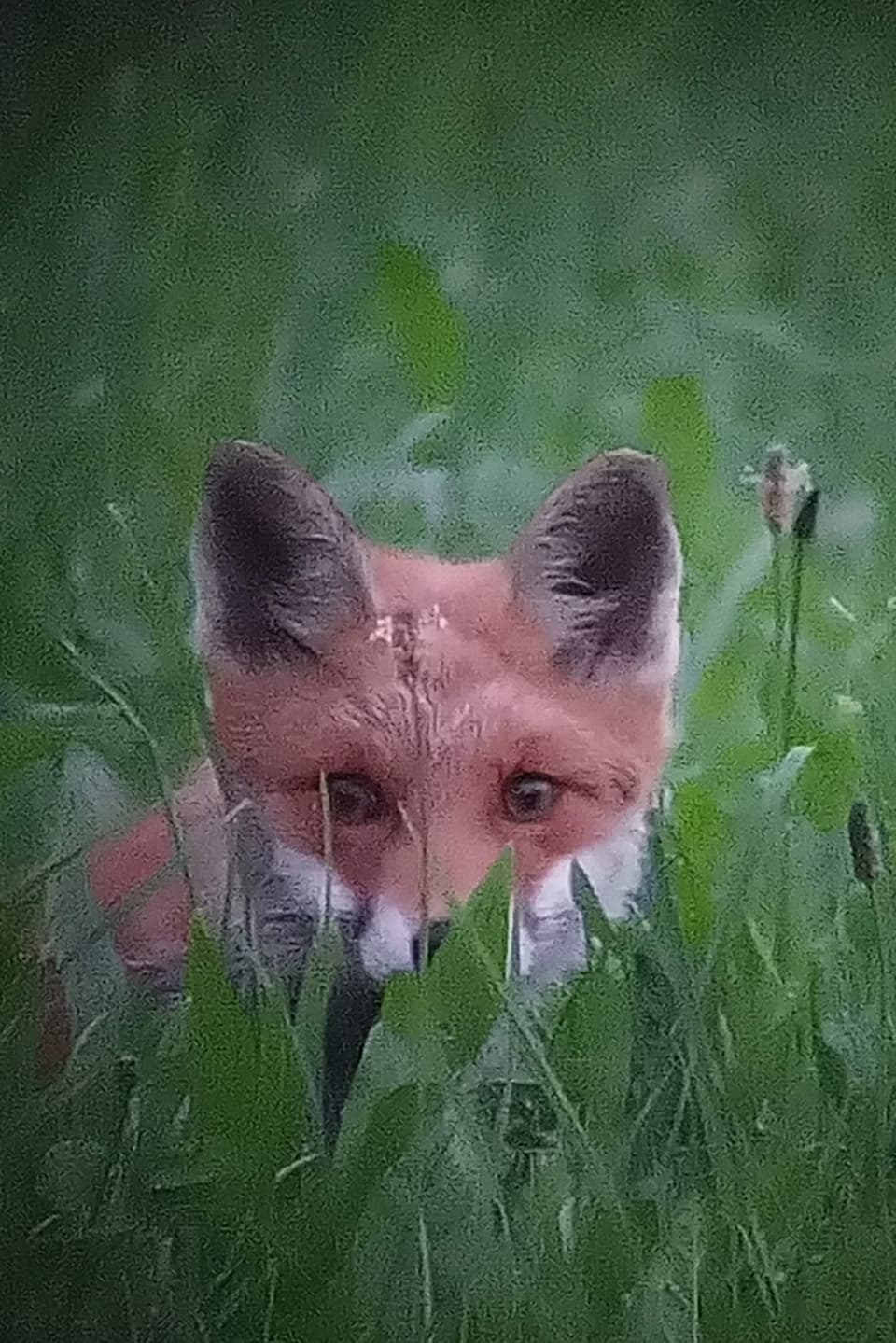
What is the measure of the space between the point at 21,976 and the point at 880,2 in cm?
113

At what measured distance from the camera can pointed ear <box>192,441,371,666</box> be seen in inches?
61.5

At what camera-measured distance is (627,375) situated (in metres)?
1.59

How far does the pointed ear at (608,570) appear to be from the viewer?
157cm

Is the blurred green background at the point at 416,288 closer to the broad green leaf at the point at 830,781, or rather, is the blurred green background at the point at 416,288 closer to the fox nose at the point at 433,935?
the broad green leaf at the point at 830,781

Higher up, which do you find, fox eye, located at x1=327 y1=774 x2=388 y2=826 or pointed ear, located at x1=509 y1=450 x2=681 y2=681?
pointed ear, located at x1=509 y1=450 x2=681 y2=681

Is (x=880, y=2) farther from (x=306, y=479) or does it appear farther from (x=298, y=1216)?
(x=298, y=1216)

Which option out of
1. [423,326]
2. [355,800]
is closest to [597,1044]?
[355,800]

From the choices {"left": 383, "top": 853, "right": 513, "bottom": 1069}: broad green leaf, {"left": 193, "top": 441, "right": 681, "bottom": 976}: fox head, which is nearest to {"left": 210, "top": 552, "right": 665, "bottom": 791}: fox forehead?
{"left": 193, "top": 441, "right": 681, "bottom": 976}: fox head

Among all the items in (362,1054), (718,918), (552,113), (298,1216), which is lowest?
(298,1216)

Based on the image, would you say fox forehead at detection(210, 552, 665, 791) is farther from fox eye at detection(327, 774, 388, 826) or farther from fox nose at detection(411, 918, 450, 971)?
fox nose at detection(411, 918, 450, 971)

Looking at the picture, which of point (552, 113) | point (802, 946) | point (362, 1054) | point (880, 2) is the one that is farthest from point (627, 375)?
point (362, 1054)

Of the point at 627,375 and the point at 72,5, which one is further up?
the point at 72,5

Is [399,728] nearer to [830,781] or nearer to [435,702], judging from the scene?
[435,702]

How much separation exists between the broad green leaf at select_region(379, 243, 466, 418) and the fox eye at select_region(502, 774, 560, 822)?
0.95 ft
